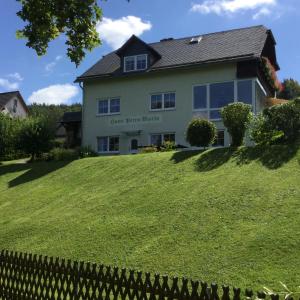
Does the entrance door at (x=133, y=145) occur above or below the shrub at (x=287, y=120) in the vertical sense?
below

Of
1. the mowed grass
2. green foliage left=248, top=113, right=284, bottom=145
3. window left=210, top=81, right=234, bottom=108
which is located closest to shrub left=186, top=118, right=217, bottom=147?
the mowed grass

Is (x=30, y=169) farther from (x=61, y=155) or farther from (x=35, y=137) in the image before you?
(x=35, y=137)

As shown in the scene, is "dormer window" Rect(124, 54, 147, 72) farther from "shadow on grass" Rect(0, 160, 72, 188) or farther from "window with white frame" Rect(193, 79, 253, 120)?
"shadow on grass" Rect(0, 160, 72, 188)

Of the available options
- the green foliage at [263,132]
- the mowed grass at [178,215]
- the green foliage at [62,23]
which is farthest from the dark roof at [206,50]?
the green foliage at [62,23]

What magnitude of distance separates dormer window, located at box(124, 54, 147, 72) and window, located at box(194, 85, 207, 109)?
14.8 feet

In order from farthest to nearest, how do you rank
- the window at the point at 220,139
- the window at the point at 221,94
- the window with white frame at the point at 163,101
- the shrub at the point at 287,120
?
the window with white frame at the point at 163,101, the window at the point at 221,94, the window at the point at 220,139, the shrub at the point at 287,120

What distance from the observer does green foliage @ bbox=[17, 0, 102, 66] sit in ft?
29.8

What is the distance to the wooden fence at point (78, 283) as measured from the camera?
A: 18.4 feet

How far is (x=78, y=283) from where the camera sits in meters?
6.74

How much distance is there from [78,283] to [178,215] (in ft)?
20.7

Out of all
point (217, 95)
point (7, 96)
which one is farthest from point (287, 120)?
point (7, 96)

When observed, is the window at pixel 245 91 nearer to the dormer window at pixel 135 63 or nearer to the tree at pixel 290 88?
the dormer window at pixel 135 63

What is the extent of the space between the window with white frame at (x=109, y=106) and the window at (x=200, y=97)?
19.7 feet

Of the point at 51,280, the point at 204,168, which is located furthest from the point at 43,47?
the point at 204,168
